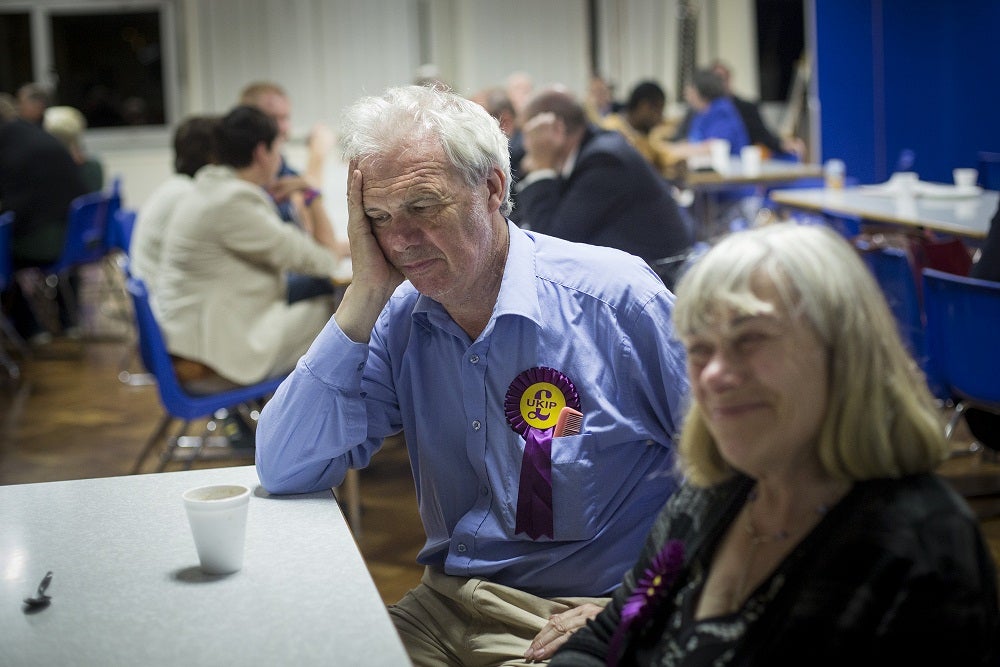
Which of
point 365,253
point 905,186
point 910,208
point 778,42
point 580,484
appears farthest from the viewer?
point 778,42

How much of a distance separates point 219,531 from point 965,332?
2459 millimetres

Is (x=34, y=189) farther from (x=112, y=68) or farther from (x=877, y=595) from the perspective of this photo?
(x=877, y=595)

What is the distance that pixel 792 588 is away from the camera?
43.4 inches

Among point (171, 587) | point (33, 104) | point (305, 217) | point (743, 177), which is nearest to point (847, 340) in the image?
point (171, 587)

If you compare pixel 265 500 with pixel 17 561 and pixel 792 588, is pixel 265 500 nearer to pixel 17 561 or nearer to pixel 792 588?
pixel 17 561

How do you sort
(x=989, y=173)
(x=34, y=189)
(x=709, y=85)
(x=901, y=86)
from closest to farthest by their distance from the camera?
(x=989, y=173), (x=34, y=189), (x=901, y=86), (x=709, y=85)

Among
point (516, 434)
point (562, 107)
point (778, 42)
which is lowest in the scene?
point (516, 434)

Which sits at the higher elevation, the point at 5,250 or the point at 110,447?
the point at 5,250

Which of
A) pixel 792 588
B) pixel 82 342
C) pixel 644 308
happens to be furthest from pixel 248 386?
pixel 82 342

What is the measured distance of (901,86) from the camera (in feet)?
25.6

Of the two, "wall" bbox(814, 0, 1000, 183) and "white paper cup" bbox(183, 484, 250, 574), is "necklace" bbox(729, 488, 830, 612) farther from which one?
"wall" bbox(814, 0, 1000, 183)

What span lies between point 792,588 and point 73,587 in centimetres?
85

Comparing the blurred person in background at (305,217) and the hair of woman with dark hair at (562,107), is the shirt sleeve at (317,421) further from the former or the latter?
the hair of woman with dark hair at (562,107)

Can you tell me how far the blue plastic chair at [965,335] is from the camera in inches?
125
